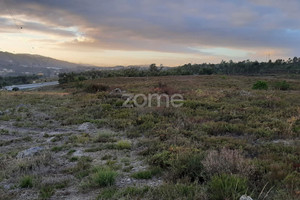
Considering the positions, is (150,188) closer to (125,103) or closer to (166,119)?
(166,119)

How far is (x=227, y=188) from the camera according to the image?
3977 mm

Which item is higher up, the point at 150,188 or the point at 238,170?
the point at 238,170

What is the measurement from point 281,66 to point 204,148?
94105 mm

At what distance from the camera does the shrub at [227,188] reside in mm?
3900

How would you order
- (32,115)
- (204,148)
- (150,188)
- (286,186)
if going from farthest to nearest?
(32,115) → (204,148) → (150,188) → (286,186)

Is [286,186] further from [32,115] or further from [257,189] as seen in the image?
[32,115]

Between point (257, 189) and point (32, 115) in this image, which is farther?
point (32, 115)

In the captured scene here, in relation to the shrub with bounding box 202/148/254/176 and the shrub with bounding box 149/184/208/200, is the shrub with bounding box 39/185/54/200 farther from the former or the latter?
the shrub with bounding box 202/148/254/176

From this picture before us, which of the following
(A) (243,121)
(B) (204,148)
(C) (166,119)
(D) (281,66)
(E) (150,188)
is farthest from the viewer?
(D) (281,66)

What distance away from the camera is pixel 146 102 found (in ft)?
57.2

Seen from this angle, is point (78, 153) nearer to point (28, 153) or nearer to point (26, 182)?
point (28, 153)

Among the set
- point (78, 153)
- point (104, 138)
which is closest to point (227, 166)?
point (78, 153)

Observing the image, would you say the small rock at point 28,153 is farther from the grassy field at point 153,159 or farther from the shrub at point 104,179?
the shrub at point 104,179

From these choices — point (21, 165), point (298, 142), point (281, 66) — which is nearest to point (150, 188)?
point (21, 165)
